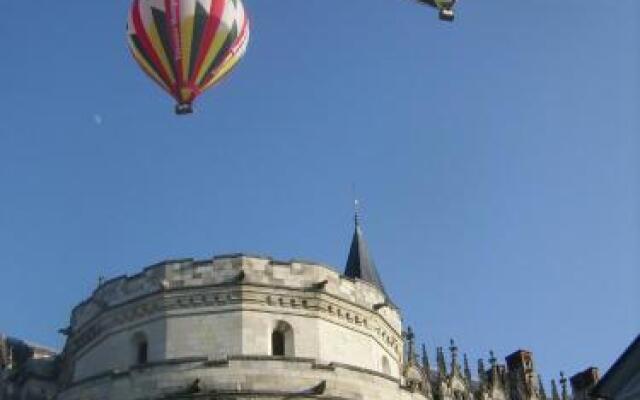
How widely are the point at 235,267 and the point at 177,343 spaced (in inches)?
101

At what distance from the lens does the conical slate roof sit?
39.9 meters

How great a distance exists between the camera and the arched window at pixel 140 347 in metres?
27.8

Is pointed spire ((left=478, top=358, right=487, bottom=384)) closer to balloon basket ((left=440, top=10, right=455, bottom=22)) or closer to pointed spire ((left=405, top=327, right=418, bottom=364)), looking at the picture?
pointed spire ((left=405, top=327, right=418, bottom=364))

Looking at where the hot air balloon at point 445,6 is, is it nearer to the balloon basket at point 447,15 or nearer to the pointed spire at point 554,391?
the balloon basket at point 447,15

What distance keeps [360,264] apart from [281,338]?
12623 mm

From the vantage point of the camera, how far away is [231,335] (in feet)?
89.1

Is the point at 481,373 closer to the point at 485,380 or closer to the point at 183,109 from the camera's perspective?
the point at 485,380

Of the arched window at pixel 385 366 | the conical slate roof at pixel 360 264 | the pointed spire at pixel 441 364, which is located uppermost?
the conical slate roof at pixel 360 264

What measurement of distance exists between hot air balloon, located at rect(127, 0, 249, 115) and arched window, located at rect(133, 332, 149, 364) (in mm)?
6427

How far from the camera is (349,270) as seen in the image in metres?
40.3

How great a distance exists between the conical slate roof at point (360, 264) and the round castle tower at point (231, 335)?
33.0ft

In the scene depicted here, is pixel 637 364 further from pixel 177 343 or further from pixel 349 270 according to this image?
pixel 349 270

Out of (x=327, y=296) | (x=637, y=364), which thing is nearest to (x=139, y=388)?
(x=327, y=296)

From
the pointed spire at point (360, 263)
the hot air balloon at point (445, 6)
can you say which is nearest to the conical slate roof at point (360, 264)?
the pointed spire at point (360, 263)
